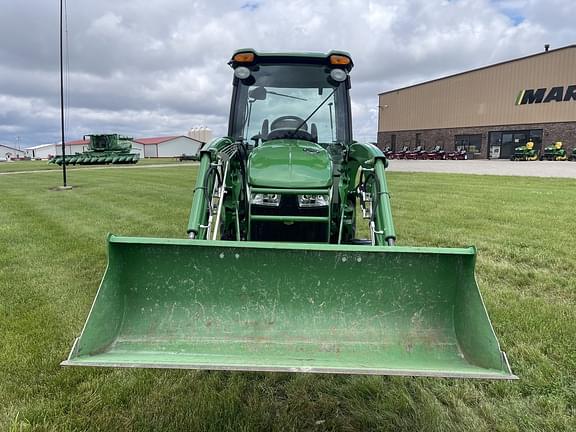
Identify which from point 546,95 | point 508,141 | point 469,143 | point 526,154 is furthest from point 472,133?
point 526,154

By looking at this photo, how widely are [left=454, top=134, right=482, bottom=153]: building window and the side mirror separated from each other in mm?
41053

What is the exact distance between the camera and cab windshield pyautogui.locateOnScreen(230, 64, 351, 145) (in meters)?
4.32

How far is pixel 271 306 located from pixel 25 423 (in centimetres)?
148

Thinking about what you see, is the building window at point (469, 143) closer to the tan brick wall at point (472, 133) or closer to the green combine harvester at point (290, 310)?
the tan brick wall at point (472, 133)

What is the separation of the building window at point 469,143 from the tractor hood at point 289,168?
1646 inches

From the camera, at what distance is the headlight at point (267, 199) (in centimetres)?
335

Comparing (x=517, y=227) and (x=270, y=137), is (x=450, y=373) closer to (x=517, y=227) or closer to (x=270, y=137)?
(x=270, y=137)

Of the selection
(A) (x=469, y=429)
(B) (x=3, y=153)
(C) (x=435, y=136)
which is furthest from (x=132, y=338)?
(B) (x=3, y=153)

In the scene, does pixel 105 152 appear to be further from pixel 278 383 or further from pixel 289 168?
pixel 278 383

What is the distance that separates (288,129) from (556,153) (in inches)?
1397

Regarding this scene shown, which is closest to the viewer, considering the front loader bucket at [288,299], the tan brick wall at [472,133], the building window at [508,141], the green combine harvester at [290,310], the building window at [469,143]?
the green combine harvester at [290,310]

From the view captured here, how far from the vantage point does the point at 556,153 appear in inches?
1307

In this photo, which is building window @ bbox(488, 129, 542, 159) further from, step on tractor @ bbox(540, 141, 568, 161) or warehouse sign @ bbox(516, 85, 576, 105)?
step on tractor @ bbox(540, 141, 568, 161)

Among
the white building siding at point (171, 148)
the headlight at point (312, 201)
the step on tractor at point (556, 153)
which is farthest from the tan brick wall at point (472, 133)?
the white building siding at point (171, 148)
